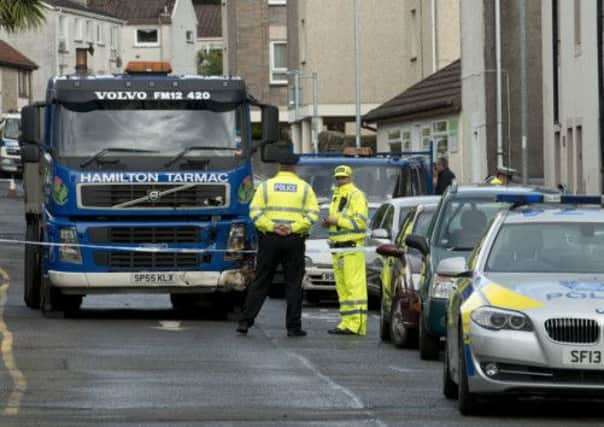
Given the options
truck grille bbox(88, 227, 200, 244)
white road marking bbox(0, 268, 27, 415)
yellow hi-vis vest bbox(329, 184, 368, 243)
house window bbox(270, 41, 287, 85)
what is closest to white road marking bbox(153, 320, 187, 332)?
truck grille bbox(88, 227, 200, 244)

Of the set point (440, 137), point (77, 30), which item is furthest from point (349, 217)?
point (77, 30)

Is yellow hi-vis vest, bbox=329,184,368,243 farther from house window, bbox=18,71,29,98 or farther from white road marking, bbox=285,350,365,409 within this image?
house window, bbox=18,71,29,98

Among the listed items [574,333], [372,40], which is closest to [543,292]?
[574,333]

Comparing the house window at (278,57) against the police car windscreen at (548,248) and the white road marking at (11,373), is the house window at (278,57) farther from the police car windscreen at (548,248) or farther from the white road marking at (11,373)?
the police car windscreen at (548,248)

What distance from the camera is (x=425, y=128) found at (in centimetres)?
5756

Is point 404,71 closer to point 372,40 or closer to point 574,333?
point 372,40

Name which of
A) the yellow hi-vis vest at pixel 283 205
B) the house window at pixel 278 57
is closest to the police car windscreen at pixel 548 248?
the yellow hi-vis vest at pixel 283 205

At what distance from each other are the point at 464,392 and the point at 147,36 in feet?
418

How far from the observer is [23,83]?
11156 cm

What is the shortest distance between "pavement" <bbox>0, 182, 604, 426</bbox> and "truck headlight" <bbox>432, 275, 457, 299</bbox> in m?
0.61

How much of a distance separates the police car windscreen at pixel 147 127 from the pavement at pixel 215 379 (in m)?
1.95

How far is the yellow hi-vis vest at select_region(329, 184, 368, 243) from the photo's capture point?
21.8 m

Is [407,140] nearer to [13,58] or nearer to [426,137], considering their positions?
[426,137]

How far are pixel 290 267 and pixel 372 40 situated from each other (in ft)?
159
